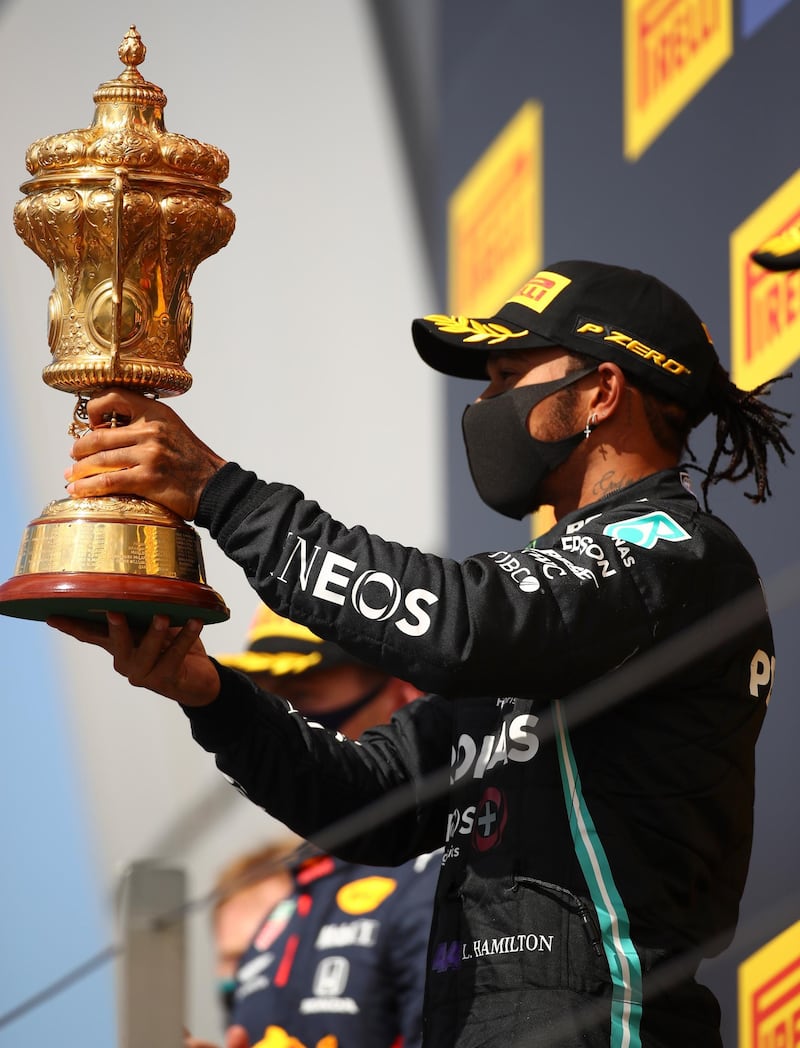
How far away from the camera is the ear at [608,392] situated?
7.41 feet

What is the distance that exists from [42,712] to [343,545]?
9.31 feet

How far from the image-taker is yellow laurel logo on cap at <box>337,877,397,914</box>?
3.04 m

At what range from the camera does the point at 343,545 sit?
1908 mm

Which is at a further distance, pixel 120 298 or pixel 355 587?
pixel 120 298

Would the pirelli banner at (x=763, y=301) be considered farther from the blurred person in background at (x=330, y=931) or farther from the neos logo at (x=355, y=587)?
the neos logo at (x=355, y=587)

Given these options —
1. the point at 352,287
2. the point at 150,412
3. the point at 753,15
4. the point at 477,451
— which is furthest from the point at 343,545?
the point at 352,287

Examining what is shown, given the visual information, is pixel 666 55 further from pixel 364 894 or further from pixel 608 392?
pixel 364 894

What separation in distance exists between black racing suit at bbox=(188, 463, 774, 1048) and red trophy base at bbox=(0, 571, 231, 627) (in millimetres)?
120

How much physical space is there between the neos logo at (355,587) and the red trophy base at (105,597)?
0.18 metres

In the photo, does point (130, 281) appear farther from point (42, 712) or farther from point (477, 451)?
point (42, 712)

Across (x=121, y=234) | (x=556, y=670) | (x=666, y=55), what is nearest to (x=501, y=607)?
(x=556, y=670)

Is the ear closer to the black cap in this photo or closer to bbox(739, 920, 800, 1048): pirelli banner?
the black cap

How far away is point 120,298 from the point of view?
211 cm

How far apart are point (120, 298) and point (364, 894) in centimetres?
139
